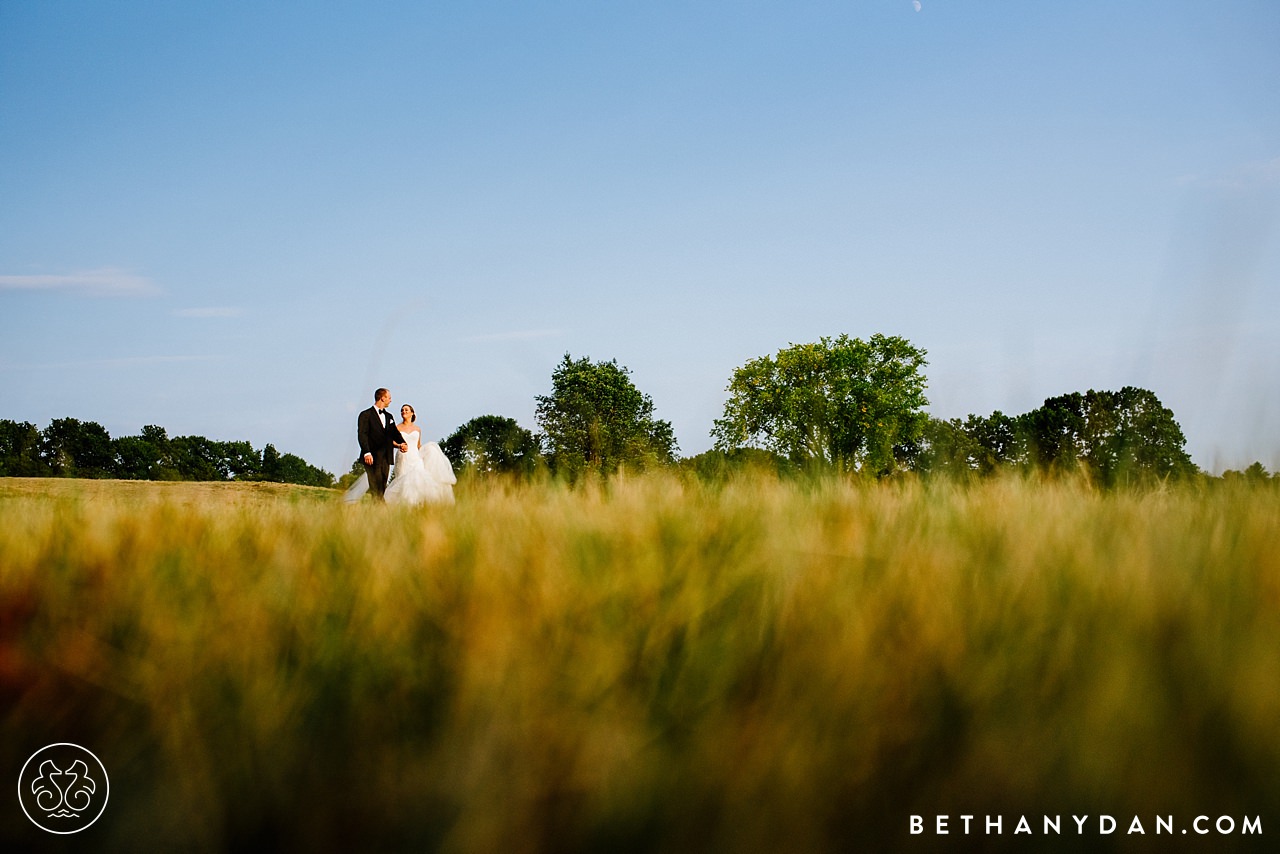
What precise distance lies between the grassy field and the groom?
41.3 feet

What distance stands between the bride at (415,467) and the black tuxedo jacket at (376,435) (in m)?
0.42

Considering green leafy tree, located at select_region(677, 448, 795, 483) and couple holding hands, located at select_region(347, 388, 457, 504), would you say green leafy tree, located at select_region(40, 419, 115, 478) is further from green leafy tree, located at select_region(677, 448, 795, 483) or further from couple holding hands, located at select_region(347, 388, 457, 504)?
green leafy tree, located at select_region(677, 448, 795, 483)

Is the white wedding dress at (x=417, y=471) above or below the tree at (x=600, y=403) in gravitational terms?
below

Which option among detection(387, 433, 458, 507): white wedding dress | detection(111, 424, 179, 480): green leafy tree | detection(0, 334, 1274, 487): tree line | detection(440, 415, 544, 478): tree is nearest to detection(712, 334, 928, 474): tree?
detection(0, 334, 1274, 487): tree line

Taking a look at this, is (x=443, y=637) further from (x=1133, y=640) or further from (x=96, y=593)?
(x=1133, y=640)

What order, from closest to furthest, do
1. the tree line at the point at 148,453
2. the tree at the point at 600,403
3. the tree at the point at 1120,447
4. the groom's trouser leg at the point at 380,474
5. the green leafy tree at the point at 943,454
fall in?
1. the tree at the point at 1120,447
2. the green leafy tree at the point at 943,454
3. the groom's trouser leg at the point at 380,474
4. the tree at the point at 600,403
5. the tree line at the point at 148,453

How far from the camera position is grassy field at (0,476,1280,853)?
1.33m

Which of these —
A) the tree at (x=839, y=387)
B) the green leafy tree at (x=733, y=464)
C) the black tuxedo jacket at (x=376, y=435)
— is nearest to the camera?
the green leafy tree at (x=733, y=464)

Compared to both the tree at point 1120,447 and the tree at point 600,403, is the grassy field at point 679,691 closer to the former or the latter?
the tree at point 1120,447

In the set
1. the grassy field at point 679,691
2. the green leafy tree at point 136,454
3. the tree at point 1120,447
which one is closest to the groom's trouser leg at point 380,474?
the tree at point 1120,447

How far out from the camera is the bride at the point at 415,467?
15.3 meters

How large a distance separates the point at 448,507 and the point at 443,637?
2314mm

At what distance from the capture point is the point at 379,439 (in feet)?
49.0

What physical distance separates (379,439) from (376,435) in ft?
0.39
